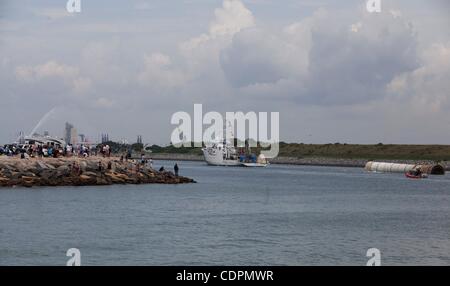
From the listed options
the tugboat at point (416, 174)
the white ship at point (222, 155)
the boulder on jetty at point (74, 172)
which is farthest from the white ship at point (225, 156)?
the boulder on jetty at point (74, 172)

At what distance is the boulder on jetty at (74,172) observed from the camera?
7119 centimetres

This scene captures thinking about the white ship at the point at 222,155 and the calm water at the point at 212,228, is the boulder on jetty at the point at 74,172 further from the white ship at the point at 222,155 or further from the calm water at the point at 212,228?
the white ship at the point at 222,155

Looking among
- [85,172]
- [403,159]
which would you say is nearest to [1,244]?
[85,172]

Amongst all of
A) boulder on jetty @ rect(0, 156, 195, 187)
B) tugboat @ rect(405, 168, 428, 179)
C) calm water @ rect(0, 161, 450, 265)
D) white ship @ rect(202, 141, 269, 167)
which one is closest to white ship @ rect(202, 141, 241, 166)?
white ship @ rect(202, 141, 269, 167)

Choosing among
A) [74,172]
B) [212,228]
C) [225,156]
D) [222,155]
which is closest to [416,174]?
[222,155]

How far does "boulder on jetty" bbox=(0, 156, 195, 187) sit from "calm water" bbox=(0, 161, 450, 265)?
3.23 meters

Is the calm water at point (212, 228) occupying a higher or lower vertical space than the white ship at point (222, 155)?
lower

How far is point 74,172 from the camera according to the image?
7662cm

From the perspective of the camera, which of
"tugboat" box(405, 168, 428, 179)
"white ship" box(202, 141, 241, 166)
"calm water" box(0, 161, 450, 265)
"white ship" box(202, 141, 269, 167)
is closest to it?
"calm water" box(0, 161, 450, 265)

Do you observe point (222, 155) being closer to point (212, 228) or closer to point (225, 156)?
point (225, 156)

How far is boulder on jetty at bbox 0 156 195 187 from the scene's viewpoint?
71188 mm

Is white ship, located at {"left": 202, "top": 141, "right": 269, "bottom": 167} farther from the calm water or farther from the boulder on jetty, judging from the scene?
the calm water

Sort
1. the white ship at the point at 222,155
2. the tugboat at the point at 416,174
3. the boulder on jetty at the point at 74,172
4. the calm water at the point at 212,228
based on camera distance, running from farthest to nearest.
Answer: the white ship at the point at 222,155 < the tugboat at the point at 416,174 < the boulder on jetty at the point at 74,172 < the calm water at the point at 212,228

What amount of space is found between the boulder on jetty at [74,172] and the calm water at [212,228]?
3.23m
